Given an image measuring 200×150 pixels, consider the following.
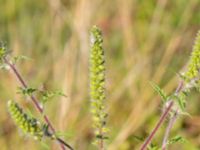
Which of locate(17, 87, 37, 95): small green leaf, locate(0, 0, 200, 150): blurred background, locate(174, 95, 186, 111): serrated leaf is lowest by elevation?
locate(174, 95, 186, 111): serrated leaf

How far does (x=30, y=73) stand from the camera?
438 cm

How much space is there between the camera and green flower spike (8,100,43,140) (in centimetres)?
133

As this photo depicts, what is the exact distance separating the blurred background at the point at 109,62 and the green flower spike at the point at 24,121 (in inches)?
78.9

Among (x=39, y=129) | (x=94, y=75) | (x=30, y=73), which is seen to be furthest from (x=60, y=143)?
(x=30, y=73)

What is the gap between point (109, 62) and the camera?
4.45 m

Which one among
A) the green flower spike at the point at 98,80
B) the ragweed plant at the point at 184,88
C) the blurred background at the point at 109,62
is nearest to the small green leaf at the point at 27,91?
the green flower spike at the point at 98,80

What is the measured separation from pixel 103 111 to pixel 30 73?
294 centimetres

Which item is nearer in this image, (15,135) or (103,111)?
(103,111)

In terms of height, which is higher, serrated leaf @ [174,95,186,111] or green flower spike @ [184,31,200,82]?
green flower spike @ [184,31,200,82]

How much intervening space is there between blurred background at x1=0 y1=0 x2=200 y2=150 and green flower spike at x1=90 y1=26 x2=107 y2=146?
1842mm

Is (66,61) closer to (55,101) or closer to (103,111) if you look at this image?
(55,101)

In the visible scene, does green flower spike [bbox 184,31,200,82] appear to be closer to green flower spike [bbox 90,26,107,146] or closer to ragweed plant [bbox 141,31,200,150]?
ragweed plant [bbox 141,31,200,150]

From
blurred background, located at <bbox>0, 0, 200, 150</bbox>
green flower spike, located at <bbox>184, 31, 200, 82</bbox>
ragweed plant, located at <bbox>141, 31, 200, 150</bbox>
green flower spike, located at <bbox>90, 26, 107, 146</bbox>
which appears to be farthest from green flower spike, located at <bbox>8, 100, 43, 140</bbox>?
blurred background, located at <bbox>0, 0, 200, 150</bbox>

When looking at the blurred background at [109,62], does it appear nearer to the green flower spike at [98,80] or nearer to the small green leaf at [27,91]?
the green flower spike at [98,80]
